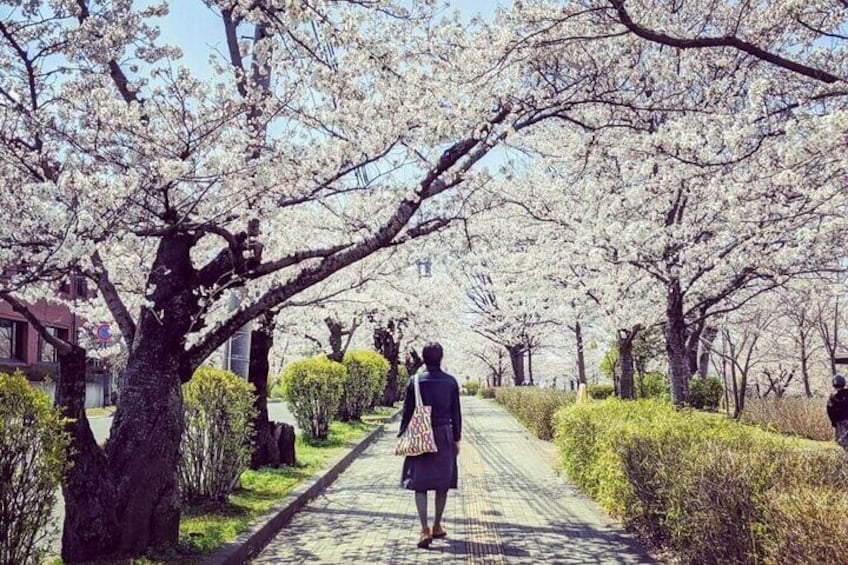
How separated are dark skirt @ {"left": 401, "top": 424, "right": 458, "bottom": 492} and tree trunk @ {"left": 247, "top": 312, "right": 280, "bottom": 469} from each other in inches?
137

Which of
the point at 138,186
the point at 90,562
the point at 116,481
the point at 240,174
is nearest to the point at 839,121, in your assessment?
the point at 240,174

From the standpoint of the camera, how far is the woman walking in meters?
6.67

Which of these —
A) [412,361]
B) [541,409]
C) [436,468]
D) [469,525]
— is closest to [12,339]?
[412,361]

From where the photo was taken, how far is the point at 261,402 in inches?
412

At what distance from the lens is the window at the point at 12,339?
108ft

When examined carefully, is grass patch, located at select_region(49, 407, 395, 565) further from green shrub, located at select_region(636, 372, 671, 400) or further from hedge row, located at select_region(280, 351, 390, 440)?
green shrub, located at select_region(636, 372, 671, 400)

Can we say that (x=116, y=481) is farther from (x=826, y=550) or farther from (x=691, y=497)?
(x=826, y=550)

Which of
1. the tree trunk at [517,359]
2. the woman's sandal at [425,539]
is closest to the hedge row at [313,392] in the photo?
the woman's sandal at [425,539]

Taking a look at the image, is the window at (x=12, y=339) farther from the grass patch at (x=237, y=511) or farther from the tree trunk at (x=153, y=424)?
the tree trunk at (x=153, y=424)

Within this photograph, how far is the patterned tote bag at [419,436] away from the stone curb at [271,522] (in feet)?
4.74

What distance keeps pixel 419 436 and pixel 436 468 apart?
13.2 inches

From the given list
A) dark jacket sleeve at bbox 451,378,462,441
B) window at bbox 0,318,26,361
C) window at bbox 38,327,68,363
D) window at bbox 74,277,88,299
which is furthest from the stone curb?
window at bbox 38,327,68,363

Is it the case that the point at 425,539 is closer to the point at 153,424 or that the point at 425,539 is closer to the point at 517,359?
the point at 153,424

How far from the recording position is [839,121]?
5.63 metres
